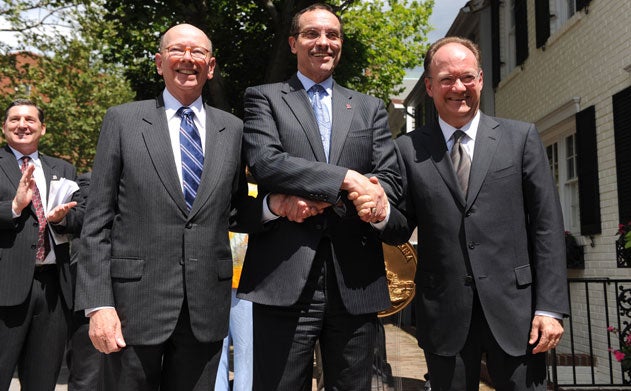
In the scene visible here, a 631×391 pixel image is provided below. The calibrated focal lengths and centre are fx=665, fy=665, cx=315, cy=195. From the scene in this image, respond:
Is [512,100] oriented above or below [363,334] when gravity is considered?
above

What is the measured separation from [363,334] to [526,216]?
3.50ft

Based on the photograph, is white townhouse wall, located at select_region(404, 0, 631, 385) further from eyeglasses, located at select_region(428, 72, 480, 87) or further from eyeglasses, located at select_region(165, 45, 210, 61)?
eyeglasses, located at select_region(165, 45, 210, 61)

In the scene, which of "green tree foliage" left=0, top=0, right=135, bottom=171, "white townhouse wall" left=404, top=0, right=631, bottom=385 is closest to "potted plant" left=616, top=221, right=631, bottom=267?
"white townhouse wall" left=404, top=0, right=631, bottom=385

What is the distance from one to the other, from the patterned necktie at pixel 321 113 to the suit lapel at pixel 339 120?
0.04 metres

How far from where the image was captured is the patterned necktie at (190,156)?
3213mm

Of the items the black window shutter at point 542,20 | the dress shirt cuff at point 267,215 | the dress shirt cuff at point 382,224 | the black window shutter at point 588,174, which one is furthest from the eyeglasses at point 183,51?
the black window shutter at point 542,20

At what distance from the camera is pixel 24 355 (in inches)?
179

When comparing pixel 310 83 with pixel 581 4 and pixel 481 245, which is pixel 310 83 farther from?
pixel 581 4

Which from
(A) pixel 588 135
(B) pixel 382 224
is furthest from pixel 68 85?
(B) pixel 382 224

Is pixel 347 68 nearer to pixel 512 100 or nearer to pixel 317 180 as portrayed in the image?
pixel 512 100

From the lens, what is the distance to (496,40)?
51.7 ft

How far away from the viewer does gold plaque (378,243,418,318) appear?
6195 mm

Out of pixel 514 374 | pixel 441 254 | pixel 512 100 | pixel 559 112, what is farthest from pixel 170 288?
pixel 512 100

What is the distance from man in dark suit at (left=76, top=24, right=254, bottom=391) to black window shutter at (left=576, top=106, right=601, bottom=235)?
772 centimetres
